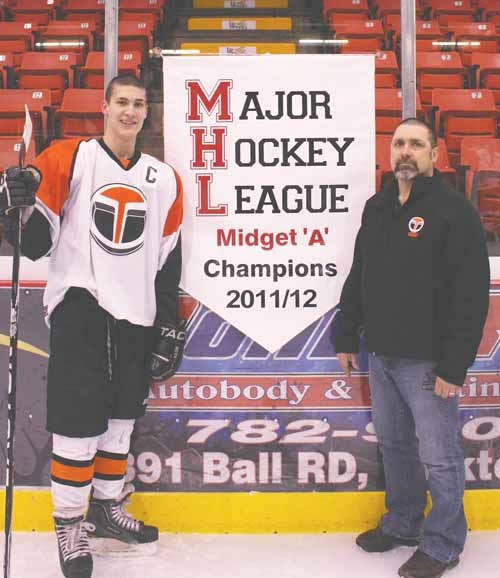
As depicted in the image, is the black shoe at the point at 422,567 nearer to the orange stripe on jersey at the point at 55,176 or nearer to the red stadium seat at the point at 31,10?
the orange stripe on jersey at the point at 55,176

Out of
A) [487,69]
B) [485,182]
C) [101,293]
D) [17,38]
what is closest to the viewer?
[101,293]

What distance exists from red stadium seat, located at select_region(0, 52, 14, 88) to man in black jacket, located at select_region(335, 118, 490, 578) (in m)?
2.44

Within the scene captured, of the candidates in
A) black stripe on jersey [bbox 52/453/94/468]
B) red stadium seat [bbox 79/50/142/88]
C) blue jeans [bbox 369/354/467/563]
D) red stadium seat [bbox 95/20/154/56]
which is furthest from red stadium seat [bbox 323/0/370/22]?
black stripe on jersey [bbox 52/453/94/468]

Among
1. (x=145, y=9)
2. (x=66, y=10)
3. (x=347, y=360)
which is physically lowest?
(x=347, y=360)

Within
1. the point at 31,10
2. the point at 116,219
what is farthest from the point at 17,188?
the point at 31,10

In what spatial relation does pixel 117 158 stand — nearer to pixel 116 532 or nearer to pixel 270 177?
pixel 270 177

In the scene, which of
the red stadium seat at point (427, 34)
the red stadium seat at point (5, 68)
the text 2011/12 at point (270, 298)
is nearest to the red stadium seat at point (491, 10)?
the red stadium seat at point (427, 34)

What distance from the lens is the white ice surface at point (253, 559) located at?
2.19 m

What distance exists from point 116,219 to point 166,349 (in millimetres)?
424

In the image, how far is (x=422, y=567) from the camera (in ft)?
7.00

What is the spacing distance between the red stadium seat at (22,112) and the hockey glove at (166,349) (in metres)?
0.83

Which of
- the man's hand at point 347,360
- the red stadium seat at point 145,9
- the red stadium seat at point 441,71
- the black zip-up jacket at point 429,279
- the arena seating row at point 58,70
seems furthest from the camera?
the red stadium seat at point 145,9

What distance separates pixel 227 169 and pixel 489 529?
4.94 feet

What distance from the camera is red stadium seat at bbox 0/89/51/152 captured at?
103 inches
